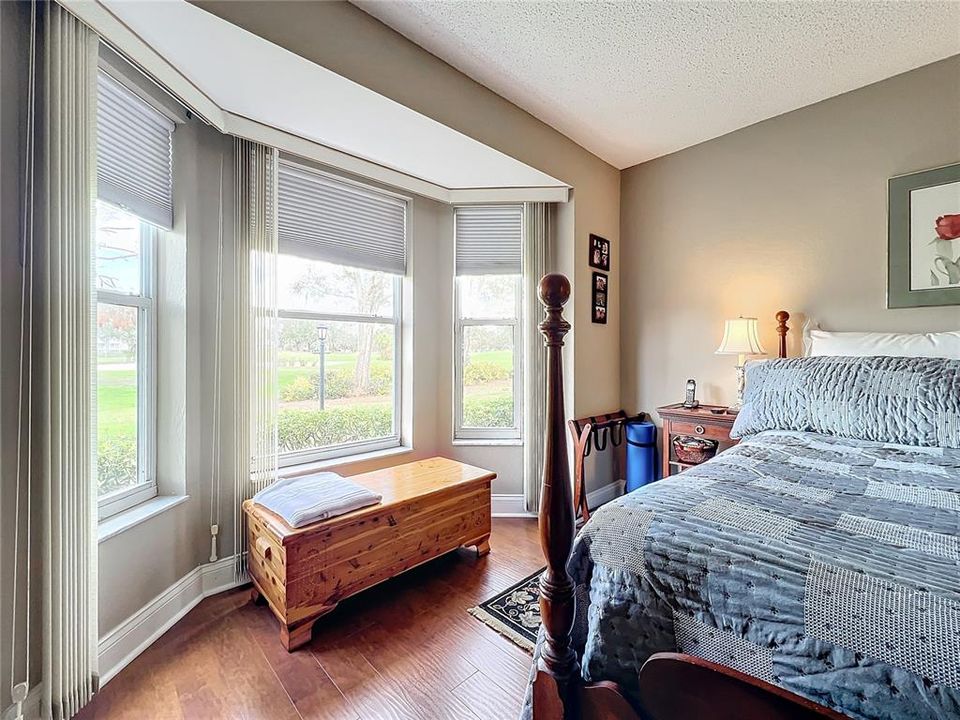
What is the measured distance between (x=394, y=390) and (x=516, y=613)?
162 cm

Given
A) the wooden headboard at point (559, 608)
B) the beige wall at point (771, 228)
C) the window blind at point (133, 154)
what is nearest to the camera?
the wooden headboard at point (559, 608)

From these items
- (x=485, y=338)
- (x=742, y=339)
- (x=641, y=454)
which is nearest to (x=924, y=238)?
(x=742, y=339)

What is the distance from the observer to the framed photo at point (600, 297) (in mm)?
3197

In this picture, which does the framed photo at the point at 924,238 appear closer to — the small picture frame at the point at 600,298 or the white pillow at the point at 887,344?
the white pillow at the point at 887,344

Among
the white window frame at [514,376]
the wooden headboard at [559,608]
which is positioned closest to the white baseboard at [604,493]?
the white window frame at [514,376]

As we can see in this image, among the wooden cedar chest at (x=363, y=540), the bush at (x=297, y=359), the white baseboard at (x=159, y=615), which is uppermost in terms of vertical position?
the bush at (x=297, y=359)

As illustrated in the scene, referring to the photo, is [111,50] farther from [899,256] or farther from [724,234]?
[899,256]

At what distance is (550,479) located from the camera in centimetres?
110

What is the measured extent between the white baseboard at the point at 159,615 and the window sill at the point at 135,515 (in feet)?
1.16

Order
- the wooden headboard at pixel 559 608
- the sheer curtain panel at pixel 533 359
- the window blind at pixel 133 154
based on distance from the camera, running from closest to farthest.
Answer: the wooden headboard at pixel 559 608 < the window blind at pixel 133 154 < the sheer curtain panel at pixel 533 359

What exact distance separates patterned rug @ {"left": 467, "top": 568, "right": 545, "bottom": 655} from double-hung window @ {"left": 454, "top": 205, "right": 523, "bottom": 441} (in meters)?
1.24

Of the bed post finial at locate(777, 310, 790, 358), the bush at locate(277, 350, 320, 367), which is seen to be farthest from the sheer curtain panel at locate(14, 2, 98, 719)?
the bed post finial at locate(777, 310, 790, 358)

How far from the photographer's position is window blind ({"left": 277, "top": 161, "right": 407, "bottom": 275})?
239 centimetres

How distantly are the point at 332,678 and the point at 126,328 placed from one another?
1.68 metres
